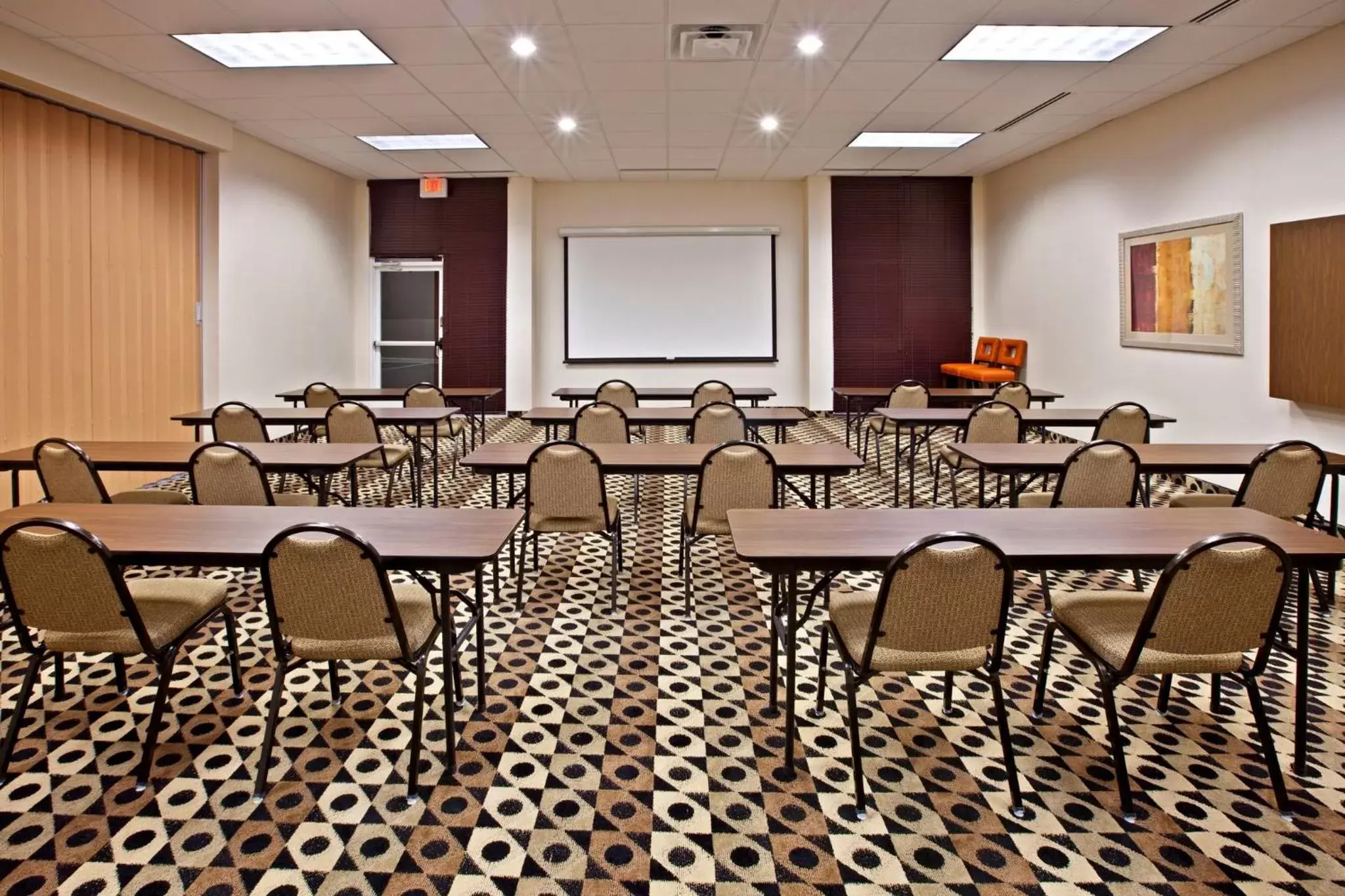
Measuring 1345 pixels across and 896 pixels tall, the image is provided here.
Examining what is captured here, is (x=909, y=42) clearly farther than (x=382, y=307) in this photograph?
No

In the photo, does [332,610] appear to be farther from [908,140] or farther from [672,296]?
[672,296]

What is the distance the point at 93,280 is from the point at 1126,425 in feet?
25.9

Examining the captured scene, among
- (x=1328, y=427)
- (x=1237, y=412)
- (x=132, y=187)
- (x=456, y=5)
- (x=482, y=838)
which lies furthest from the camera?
(x=132, y=187)

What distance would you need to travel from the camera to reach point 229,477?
416 cm

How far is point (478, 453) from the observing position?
485cm

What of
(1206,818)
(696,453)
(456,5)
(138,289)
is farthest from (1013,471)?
(138,289)

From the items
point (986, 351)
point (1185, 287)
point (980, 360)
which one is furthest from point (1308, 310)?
→ point (980, 360)

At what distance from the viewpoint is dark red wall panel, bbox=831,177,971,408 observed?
1191cm

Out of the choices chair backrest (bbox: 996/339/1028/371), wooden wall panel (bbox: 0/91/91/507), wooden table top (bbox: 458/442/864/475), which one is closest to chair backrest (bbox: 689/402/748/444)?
wooden table top (bbox: 458/442/864/475)

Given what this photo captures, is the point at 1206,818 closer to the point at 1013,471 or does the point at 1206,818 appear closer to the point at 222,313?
the point at 1013,471

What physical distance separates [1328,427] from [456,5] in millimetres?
6425

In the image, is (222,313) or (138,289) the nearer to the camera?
(138,289)

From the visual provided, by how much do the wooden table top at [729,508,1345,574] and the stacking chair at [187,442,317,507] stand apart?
2403mm

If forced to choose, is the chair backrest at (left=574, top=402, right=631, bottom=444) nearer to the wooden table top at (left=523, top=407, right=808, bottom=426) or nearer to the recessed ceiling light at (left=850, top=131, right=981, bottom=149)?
the wooden table top at (left=523, top=407, right=808, bottom=426)
